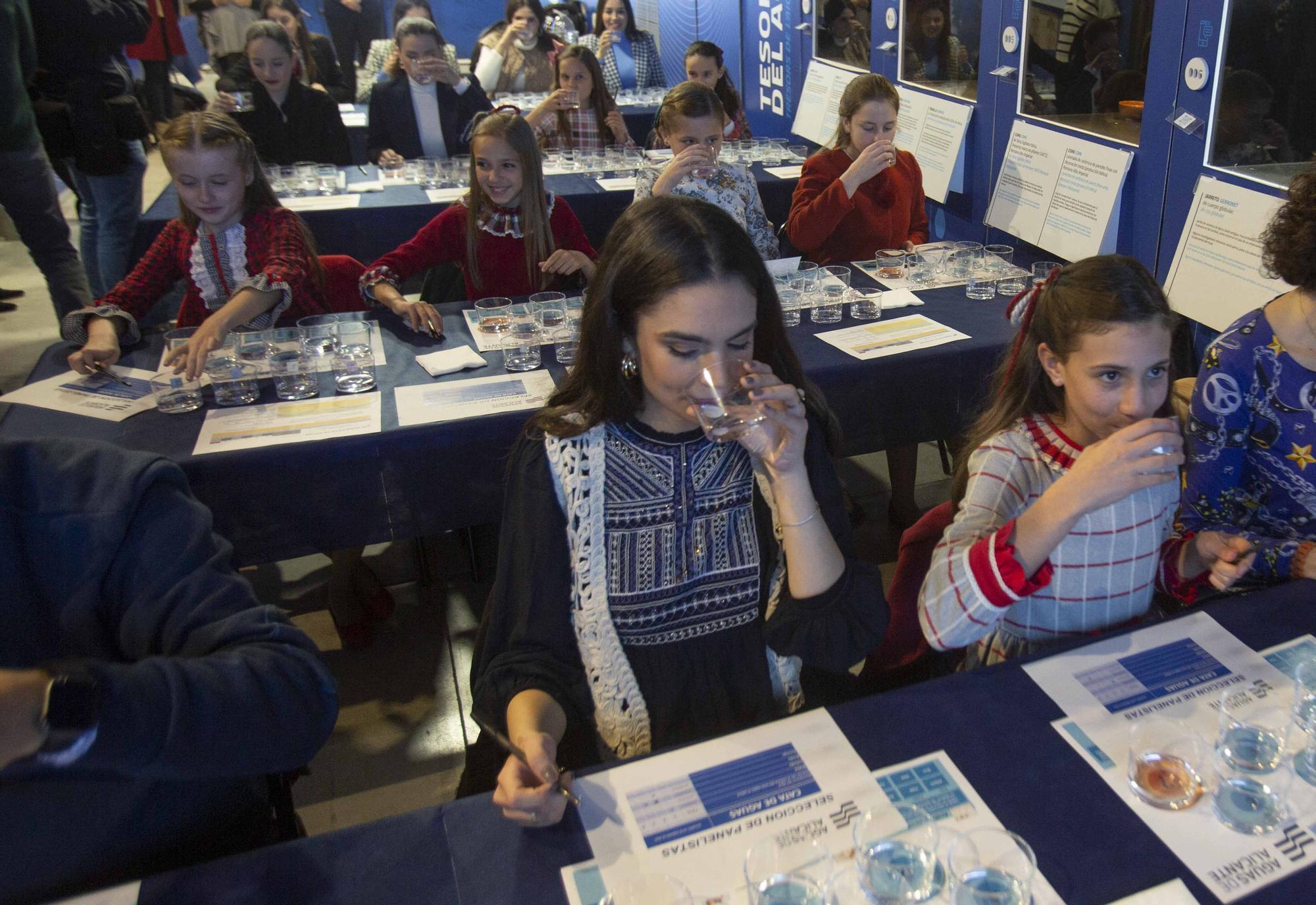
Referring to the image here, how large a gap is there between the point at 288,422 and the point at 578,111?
3713 millimetres

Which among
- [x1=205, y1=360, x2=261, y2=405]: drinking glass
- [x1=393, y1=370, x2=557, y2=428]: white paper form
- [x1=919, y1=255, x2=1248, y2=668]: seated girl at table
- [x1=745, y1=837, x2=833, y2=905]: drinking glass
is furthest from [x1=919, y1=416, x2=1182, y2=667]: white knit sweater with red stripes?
[x1=205, y1=360, x2=261, y2=405]: drinking glass

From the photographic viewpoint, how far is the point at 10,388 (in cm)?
456

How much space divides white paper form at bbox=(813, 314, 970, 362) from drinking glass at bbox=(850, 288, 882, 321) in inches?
1.7

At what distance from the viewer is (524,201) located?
3.21m

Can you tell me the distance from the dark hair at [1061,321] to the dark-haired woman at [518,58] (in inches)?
235

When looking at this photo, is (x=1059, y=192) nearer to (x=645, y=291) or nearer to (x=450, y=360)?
(x=450, y=360)

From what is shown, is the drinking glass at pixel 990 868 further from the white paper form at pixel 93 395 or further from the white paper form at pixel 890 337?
the white paper form at pixel 93 395

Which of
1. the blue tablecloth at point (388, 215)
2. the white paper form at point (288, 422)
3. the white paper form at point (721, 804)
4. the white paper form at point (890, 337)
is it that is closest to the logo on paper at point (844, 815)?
the white paper form at point (721, 804)

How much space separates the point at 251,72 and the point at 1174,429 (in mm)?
5292

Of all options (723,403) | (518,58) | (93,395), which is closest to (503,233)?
(93,395)

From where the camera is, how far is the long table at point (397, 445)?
2.20 m

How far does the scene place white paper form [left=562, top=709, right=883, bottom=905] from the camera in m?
1.06

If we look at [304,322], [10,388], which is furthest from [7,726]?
[10,388]

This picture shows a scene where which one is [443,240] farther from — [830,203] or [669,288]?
[669,288]
